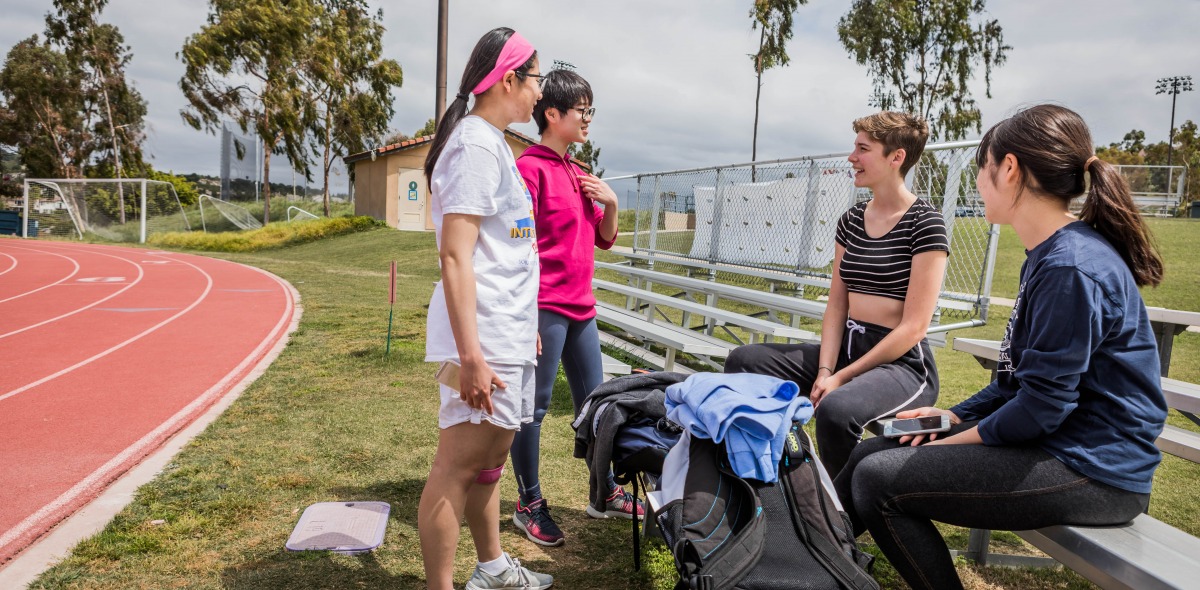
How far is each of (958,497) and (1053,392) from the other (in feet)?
1.27

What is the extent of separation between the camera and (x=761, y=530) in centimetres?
208

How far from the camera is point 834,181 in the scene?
6391 millimetres

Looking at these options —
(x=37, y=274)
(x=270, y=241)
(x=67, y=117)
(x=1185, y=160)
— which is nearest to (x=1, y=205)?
(x=67, y=117)

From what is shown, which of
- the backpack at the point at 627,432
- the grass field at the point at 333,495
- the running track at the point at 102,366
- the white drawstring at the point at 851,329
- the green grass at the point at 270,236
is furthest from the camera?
the green grass at the point at 270,236

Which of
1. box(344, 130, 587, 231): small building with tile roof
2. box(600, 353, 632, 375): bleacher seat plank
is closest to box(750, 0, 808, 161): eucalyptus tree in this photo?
box(344, 130, 587, 231): small building with tile roof

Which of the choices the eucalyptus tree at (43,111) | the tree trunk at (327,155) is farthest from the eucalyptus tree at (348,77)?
the eucalyptus tree at (43,111)

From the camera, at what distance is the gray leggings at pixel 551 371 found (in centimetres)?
311

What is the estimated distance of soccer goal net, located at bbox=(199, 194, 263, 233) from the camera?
3316 cm

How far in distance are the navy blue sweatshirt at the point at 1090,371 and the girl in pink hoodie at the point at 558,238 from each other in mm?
1669

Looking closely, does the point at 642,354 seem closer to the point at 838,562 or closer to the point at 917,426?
the point at 917,426

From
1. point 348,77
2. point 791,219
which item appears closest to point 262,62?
point 348,77

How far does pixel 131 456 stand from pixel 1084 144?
487cm

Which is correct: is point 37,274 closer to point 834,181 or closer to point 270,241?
point 270,241

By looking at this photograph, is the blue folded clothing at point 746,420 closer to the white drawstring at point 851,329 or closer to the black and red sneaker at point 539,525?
the white drawstring at point 851,329
